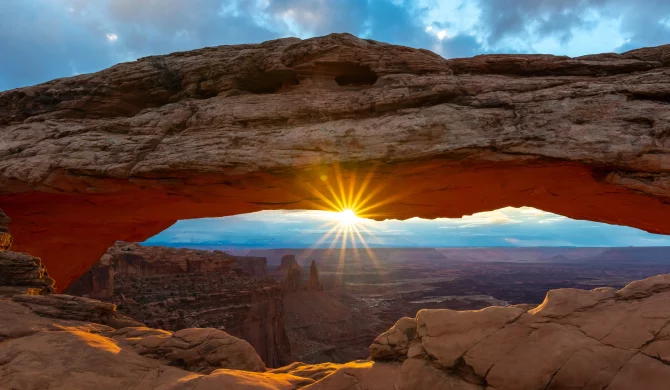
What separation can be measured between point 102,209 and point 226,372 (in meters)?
12.0

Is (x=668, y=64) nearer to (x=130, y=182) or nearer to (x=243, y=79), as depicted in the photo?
(x=243, y=79)

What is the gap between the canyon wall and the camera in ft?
84.6

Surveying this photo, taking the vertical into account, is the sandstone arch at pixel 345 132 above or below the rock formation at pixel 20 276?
above

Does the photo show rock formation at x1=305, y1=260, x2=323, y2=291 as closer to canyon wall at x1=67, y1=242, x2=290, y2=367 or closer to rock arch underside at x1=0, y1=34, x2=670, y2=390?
canyon wall at x1=67, y1=242, x2=290, y2=367

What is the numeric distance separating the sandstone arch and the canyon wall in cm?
1300

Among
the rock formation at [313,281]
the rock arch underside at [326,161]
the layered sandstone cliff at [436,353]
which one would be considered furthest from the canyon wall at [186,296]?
the rock formation at [313,281]

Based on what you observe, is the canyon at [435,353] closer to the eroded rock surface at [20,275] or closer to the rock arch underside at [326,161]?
the rock arch underside at [326,161]

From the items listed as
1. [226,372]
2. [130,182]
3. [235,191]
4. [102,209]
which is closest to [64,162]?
[130,182]

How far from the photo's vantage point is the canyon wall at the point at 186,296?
25.8 metres

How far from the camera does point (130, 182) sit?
39.4ft

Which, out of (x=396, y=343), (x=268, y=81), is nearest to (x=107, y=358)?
(x=396, y=343)

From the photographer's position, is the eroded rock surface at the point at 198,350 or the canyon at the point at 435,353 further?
the eroded rock surface at the point at 198,350

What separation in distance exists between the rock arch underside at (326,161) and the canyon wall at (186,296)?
1168 cm

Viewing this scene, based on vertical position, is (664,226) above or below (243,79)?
below
